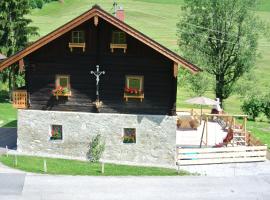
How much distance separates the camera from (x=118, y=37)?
27.8 m

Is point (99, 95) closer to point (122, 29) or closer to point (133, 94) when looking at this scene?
point (133, 94)

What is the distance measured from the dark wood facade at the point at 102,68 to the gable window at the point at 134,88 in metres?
0.24

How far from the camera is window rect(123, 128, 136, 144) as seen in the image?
28.1 metres

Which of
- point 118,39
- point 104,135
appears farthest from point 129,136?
point 118,39

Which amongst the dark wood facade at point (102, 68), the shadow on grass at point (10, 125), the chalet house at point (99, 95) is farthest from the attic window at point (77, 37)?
the shadow on grass at point (10, 125)

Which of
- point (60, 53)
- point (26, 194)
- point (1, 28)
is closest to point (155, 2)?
point (1, 28)

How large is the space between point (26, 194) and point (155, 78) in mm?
9713

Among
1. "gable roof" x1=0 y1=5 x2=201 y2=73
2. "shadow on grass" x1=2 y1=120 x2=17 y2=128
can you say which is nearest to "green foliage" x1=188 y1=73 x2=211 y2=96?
"shadow on grass" x1=2 y1=120 x2=17 y2=128

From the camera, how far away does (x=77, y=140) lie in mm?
28344

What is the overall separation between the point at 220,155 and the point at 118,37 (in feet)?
27.9

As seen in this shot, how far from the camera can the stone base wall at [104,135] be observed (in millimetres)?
27734

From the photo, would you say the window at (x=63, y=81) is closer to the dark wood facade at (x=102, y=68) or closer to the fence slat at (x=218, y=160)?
the dark wood facade at (x=102, y=68)

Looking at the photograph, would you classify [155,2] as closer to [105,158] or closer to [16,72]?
[16,72]

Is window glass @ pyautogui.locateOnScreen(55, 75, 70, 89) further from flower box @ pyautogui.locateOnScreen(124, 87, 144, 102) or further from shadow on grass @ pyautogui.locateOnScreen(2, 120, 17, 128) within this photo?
shadow on grass @ pyautogui.locateOnScreen(2, 120, 17, 128)
